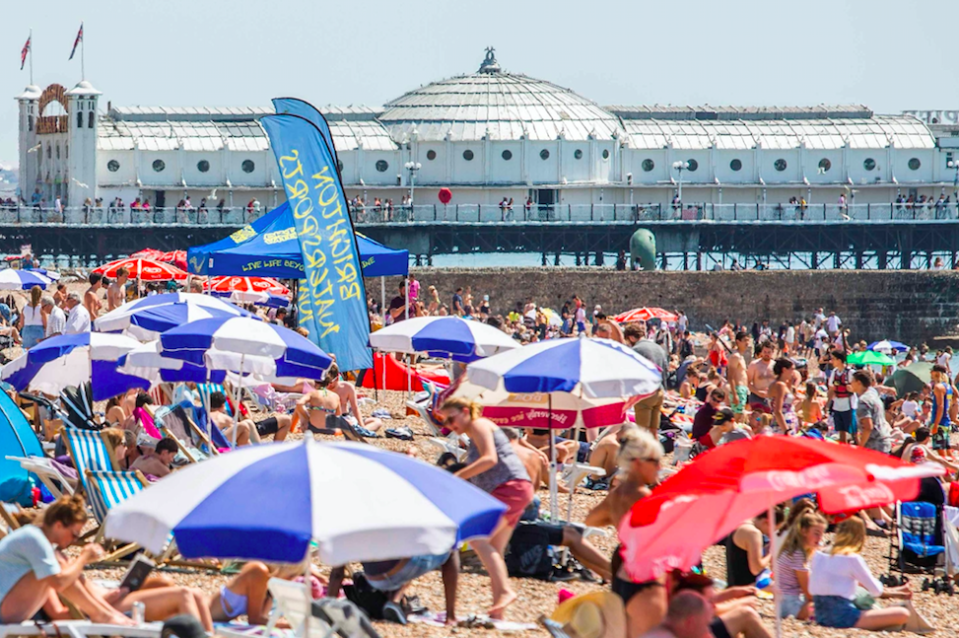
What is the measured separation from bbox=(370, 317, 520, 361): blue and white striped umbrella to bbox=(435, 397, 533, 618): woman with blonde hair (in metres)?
5.20

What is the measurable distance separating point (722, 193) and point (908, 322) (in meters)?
9.88

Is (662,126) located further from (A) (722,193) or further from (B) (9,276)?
(B) (9,276)

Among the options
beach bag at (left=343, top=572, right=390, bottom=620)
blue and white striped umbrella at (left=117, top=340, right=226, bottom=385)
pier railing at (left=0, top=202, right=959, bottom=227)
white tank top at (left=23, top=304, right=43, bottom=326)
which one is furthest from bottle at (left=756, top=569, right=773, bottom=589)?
pier railing at (left=0, top=202, right=959, bottom=227)

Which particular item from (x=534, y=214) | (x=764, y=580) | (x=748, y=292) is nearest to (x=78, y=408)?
(x=764, y=580)

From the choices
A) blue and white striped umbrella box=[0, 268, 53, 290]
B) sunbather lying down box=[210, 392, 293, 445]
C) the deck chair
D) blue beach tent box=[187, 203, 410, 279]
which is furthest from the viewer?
blue and white striped umbrella box=[0, 268, 53, 290]

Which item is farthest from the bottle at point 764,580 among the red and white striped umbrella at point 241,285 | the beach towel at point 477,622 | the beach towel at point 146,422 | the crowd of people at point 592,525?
the red and white striped umbrella at point 241,285

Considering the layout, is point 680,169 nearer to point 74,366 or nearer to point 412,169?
point 412,169

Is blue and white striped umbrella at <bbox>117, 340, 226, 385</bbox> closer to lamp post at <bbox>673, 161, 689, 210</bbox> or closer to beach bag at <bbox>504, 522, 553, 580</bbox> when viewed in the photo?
beach bag at <bbox>504, 522, 553, 580</bbox>

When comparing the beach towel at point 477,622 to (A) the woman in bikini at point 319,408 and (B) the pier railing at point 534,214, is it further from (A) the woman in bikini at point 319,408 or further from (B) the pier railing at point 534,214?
(B) the pier railing at point 534,214

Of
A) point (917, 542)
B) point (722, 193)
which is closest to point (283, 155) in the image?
point (917, 542)

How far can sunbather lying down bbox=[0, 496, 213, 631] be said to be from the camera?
5.83 meters

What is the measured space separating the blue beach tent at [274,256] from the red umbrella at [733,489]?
11.0m

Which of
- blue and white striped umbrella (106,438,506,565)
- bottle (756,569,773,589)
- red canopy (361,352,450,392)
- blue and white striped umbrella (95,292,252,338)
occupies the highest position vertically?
blue and white striped umbrella (106,438,506,565)

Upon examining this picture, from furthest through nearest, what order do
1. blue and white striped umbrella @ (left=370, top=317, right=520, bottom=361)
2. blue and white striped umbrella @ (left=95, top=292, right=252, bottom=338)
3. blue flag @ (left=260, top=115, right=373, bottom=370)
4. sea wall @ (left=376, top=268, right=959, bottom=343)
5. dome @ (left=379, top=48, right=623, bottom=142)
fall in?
dome @ (left=379, top=48, right=623, bottom=142) < sea wall @ (left=376, top=268, right=959, bottom=343) < blue flag @ (left=260, top=115, right=373, bottom=370) < blue and white striped umbrella @ (left=370, top=317, right=520, bottom=361) < blue and white striped umbrella @ (left=95, top=292, right=252, bottom=338)
